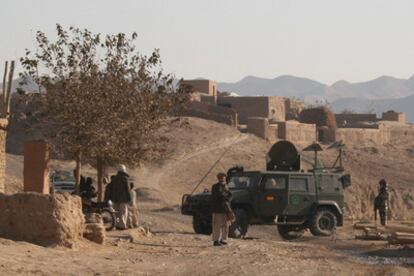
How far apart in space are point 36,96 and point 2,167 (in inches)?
117

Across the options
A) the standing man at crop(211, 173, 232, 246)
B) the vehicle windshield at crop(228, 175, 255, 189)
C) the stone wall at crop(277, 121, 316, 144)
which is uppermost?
the stone wall at crop(277, 121, 316, 144)

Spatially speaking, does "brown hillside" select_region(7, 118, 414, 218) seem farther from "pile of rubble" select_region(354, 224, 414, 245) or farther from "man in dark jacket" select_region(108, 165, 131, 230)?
"man in dark jacket" select_region(108, 165, 131, 230)

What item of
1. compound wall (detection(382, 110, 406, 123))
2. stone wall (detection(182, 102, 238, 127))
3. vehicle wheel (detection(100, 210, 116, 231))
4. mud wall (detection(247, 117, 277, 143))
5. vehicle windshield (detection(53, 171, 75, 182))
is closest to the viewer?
vehicle wheel (detection(100, 210, 116, 231))

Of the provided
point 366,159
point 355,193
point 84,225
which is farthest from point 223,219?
point 366,159

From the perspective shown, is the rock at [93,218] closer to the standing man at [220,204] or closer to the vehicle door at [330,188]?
the standing man at [220,204]

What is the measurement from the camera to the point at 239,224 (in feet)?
69.8

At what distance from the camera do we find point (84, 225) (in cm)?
1590

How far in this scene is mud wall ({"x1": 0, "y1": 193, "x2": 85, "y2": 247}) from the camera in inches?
578

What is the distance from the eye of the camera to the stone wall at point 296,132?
5625cm

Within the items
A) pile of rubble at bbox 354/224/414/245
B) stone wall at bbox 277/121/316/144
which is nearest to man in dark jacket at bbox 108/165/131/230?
pile of rubble at bbox 354/224/414/245

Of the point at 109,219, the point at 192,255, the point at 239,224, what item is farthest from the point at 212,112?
the point at 192,255

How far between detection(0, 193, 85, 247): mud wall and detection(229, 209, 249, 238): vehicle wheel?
6.69m

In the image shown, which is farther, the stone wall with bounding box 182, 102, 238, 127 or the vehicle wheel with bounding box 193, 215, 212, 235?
the stone wall with bounding box 182, 102, 238, 127

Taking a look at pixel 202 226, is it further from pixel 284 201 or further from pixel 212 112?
pixel 212 112
